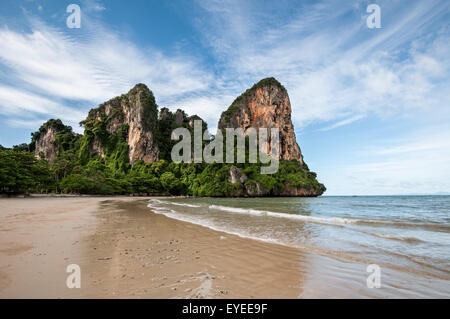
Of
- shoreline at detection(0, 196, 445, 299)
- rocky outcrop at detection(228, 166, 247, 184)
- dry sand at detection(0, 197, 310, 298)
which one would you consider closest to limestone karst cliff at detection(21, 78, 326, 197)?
rocky outcrop at detection(228, 166, 247, 184)

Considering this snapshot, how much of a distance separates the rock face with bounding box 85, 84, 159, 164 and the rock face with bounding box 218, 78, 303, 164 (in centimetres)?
3671

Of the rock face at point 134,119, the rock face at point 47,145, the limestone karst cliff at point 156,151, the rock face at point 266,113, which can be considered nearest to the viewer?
the limestone karst cliff at point 156,151

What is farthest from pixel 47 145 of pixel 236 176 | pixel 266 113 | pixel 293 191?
pixel 293 191

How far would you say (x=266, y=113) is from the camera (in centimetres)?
10550

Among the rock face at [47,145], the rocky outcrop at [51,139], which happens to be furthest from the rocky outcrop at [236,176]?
the rock face at [47,145]

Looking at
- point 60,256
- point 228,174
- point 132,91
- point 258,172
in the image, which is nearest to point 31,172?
point 60,256

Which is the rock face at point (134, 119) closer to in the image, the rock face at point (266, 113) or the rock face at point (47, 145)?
the rock face at point (47, 145)

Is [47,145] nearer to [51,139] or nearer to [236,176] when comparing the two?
[51,139]

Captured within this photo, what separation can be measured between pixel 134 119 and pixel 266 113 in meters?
61.4

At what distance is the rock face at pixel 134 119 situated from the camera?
87625mm

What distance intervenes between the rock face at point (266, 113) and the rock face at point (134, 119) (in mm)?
36706

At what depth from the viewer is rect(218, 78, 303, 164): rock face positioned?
10306 cm
